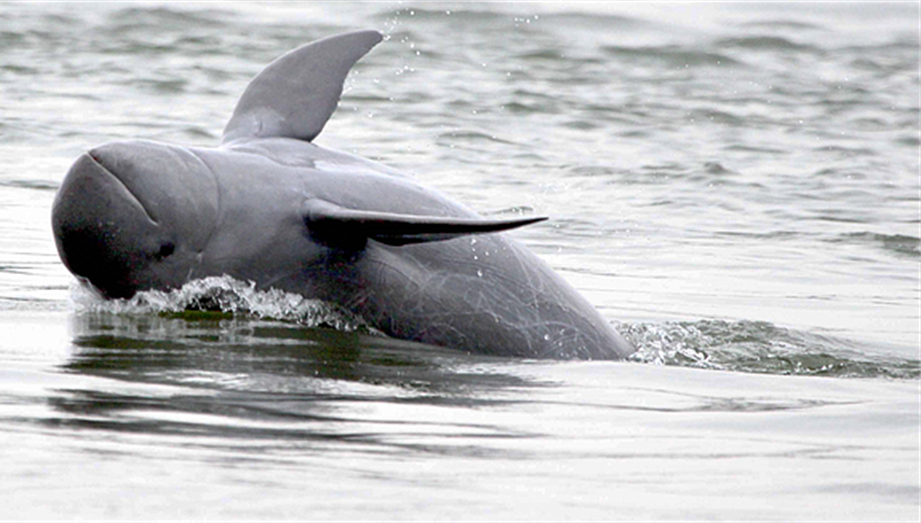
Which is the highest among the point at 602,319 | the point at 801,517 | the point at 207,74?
the point at 801,517

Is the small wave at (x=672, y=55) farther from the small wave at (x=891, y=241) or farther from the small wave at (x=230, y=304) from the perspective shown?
the small wave at (x=230, y=304)

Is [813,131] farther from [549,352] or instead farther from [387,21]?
[549,352]

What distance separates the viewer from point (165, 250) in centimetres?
736

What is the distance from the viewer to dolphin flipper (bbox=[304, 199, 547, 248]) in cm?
700

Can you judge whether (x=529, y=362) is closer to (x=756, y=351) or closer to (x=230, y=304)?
(x=230, y=304)

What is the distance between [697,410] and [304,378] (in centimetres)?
150

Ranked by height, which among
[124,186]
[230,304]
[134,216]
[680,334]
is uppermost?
[124,186]

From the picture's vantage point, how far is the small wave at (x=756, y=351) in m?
8.31

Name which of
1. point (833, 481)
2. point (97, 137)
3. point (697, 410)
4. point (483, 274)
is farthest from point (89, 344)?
point (97, 137)

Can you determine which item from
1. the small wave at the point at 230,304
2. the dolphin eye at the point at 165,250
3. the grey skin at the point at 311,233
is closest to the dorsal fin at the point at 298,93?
the grey skin at the point at 311,233

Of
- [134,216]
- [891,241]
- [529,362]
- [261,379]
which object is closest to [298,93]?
[134,216]

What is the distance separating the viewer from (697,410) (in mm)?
6402

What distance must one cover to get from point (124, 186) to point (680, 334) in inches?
132

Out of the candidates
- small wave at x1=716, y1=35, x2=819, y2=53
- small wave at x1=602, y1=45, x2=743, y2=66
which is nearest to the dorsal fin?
small wave at x1=602, y1=45, x2=743, y2=66
